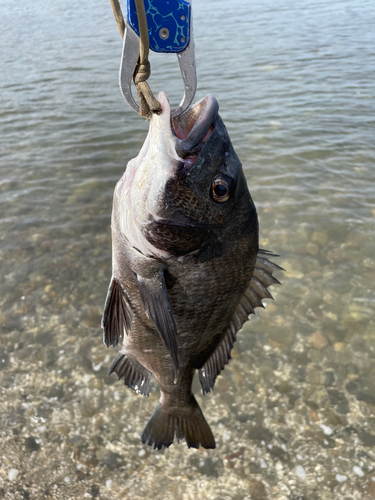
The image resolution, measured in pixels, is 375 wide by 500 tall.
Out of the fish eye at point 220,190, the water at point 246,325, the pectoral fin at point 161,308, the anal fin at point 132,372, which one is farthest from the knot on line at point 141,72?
the water at point 246,325

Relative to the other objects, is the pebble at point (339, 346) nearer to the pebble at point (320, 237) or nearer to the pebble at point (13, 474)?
the pebble at point (320, 237)

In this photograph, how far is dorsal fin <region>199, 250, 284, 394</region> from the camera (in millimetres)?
2379

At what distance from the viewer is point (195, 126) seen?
1.69 metres

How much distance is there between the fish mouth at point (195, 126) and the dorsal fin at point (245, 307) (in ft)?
2.94

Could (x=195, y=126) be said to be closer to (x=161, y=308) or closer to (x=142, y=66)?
(x=142, y=66)

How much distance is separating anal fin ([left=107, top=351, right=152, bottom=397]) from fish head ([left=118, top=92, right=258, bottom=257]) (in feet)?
3.52

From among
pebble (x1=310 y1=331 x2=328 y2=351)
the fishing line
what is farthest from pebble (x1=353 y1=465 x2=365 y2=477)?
the fishing line

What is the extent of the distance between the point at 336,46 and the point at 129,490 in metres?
14.4

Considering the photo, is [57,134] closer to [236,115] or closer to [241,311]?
[236,115]

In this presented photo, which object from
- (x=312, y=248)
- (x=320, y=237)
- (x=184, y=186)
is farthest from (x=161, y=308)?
(x=320, y=237)

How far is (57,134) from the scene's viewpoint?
27.6ft

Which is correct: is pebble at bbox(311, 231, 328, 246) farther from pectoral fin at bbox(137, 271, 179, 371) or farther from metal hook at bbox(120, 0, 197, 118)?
metal hook at bbox(120, 0, 197, 118)

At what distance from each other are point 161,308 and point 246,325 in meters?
2.68

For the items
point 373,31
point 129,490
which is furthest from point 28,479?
point 373,31
